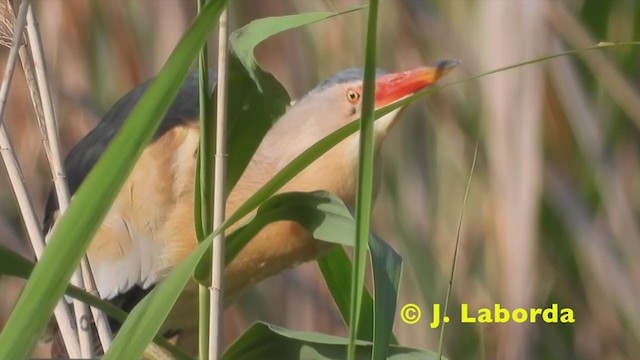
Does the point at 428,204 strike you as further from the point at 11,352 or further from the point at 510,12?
the point at 11,352

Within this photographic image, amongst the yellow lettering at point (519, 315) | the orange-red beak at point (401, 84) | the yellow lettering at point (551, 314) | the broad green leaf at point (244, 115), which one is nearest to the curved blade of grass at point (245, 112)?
the broad green leaf at point (244, 115)

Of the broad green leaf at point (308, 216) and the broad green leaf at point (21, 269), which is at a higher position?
the broad green leaf at point (308, 216)

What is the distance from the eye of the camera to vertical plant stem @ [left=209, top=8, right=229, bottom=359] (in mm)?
617

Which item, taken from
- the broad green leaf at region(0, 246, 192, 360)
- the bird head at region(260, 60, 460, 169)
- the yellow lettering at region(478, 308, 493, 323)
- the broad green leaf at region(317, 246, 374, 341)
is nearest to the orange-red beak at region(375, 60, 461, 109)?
the bird head at region(260, 60, 460, 169)

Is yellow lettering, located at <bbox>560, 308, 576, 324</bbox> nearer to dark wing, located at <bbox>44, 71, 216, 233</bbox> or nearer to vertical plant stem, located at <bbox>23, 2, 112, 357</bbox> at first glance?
dark wing, located at <bbox>44, 71, 216, 233</bbox>

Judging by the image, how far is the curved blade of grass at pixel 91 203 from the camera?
1.61 ft

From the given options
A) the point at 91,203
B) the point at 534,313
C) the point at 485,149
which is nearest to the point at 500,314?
the point at 534,313

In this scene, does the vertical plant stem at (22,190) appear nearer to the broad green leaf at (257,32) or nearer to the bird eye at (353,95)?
the broad green leaf at (257,32)

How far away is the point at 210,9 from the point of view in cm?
50

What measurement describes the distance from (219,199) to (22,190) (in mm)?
131

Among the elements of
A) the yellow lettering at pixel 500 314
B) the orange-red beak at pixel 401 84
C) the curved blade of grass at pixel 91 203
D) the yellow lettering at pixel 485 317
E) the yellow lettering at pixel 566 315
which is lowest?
the curved blade of grass at pixel 91 203

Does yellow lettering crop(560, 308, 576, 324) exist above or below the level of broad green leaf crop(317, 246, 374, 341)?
above

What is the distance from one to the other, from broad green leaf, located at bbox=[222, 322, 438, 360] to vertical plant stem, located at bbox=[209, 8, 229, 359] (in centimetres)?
3

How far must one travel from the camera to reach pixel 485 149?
1091 millimetres
